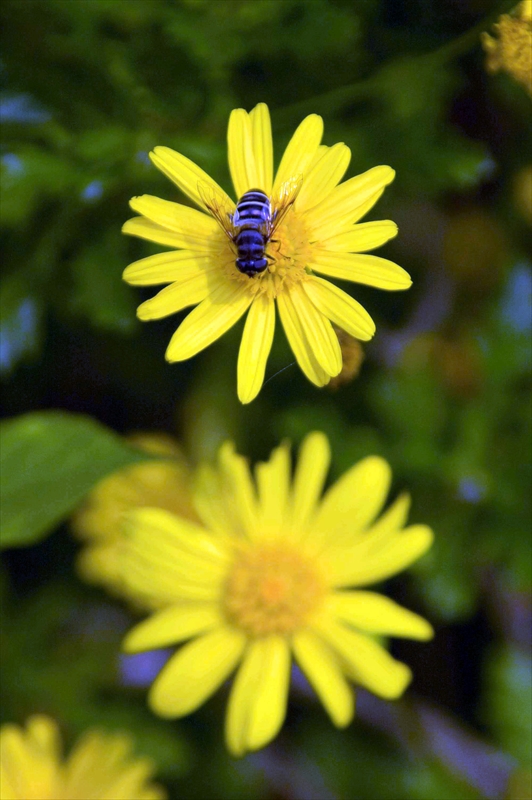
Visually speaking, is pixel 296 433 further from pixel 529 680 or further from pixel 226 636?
pixel 529 680

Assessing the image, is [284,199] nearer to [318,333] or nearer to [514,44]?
[318,333]

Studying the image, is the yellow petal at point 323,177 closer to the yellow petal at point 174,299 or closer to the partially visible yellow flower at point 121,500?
the yellow petal at point 174,299

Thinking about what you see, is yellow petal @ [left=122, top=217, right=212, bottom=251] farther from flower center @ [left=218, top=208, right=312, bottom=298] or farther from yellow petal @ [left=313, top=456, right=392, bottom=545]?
yellow petal @ [left=313, top=456, right=392, bottom=545]

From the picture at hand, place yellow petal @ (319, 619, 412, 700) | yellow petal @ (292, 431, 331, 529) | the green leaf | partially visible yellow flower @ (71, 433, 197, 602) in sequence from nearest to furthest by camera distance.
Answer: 1. the green leaf
2. yellow petal @ (319, 619, 412, 700)
3. yellow petal @ (292, 431, 331, 529)
4. partially visible yellow flower @ (71, 433, 197, 602)

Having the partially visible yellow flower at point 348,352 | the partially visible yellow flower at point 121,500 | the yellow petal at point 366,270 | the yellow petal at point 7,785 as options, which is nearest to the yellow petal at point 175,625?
the yellow petal at point 7,785

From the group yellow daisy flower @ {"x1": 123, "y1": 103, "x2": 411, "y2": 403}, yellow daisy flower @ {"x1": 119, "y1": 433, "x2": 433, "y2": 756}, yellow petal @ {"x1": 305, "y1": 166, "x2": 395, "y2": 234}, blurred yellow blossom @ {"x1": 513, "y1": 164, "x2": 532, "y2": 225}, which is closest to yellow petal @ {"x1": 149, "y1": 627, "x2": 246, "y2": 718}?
yellow daisy flower @ {"x1": 119, "y1": 433, "x2": 433, "y2": 756}

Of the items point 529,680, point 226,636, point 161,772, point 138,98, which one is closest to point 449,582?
point 529,680

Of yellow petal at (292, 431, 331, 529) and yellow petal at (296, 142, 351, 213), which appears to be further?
yellow petal at (292, 431, 331, 529)
